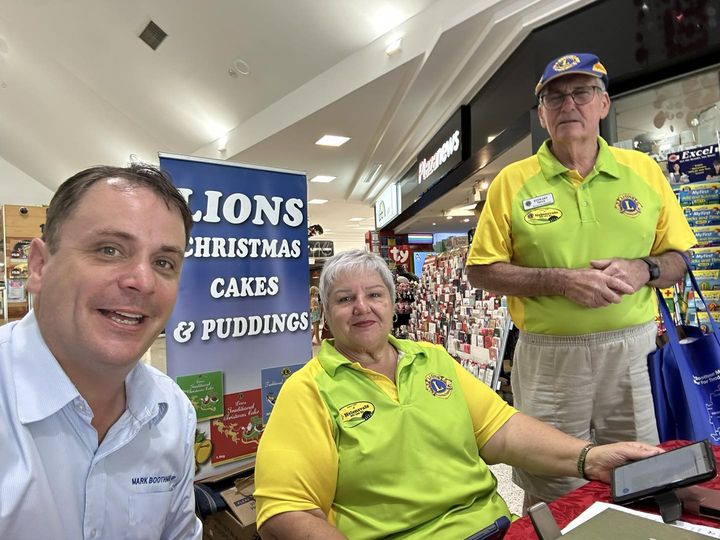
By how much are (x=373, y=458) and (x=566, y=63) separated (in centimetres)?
140

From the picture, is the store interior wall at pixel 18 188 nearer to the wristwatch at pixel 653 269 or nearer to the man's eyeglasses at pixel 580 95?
the man's eyeglasses at pixel 580 95

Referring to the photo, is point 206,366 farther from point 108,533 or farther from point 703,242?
point 703,242

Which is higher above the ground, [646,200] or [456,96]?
[456,96]

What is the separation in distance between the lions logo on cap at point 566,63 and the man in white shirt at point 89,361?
51.5 inches

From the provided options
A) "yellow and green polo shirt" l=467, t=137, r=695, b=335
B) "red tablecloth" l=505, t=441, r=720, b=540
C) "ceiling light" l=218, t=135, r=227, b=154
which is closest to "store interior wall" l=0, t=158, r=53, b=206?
"ceiling light" l=218, t=135, r=227, b=154

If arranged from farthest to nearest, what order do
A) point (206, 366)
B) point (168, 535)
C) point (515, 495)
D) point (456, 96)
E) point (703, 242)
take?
1. point (456, 96)
2. point (515, 495)
3. point (703, 242)
4. point (206, 366)
5. point (168, 535)

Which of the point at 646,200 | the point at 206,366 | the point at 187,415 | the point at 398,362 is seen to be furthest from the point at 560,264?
the point at 206,366

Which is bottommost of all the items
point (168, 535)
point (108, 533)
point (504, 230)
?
point (168, 535)

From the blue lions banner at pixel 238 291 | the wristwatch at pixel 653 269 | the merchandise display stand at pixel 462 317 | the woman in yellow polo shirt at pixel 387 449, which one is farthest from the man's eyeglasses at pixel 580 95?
the merchandise display stand at pixel 462 317

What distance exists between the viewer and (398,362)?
54.9 inches

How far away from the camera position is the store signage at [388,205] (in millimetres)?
9336

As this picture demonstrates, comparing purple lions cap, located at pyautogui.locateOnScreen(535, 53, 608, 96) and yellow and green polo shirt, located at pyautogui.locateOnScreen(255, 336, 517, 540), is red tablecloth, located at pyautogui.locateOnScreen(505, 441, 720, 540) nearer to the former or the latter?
yellow and green polo shirt, located at pyautogui.locateOnScreen(255, 336, 517, 540)

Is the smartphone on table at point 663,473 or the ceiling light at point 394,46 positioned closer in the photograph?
the smartphone on table at point 663,473

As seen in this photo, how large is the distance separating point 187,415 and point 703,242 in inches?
104
